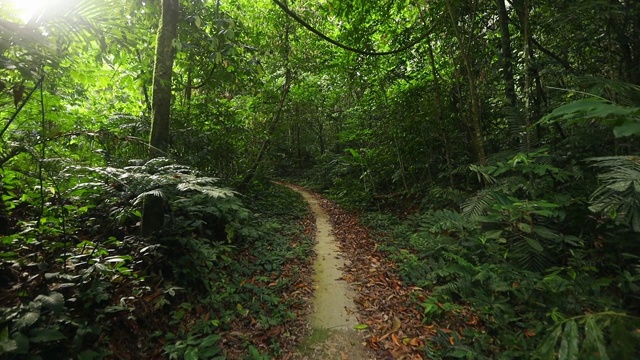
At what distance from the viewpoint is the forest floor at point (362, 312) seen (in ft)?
10.5

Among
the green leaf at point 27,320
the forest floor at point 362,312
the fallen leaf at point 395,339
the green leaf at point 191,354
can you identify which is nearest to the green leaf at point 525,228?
the forest floor at point 362,312

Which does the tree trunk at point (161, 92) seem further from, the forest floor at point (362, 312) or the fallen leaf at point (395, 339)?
the fallen leaf at point (395, 339)

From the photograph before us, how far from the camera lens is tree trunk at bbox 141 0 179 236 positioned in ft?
12.5

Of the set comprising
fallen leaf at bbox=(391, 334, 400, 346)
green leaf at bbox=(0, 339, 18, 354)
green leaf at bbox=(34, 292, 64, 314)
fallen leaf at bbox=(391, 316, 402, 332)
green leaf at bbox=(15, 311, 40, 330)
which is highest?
green leaf at bbox=(34, 292, 64, 314)

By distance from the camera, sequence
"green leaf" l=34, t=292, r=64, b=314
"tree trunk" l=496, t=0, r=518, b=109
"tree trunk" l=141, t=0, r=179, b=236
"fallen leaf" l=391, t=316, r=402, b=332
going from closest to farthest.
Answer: "green leaf" l=34, t=292, r=64, b=314
"fallen leaf" l=391, t=316, r=402, b=332
"tree trunk" l=141, t=0, r=179, b=236
"tree trunk" l=496, t=0, r=518, b=109

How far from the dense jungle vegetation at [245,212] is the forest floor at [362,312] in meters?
0.20

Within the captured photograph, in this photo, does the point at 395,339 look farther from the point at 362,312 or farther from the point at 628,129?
the point at 628,129

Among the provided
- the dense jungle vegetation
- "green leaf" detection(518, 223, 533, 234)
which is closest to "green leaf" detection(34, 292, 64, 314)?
the dense jungle vegetation

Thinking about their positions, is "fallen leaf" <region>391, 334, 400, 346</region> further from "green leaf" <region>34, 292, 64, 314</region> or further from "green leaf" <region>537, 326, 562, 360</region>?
"green leaf" <region>34, 292, 64, 314</region>

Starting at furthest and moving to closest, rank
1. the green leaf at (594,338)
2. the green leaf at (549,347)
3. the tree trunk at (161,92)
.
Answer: the tree trunk at (161,92) < the green leaf at (549,347) < the green leaf at (594,338)

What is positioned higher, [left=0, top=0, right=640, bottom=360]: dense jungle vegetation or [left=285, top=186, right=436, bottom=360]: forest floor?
[left=0, top=0, right=640, bottom=360]: dense jungle vegetation

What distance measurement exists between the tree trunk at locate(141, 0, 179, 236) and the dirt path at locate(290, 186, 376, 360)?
240 centimetres

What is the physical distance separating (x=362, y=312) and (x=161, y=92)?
393 centimetres

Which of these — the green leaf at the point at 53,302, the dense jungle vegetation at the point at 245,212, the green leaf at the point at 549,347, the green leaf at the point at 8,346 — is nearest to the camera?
the green leaf at the point at 549,347
